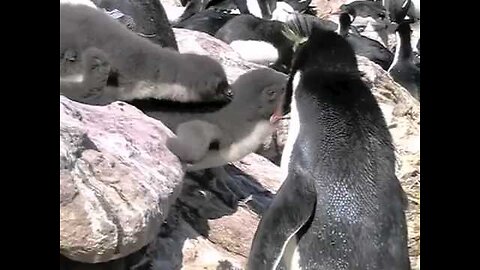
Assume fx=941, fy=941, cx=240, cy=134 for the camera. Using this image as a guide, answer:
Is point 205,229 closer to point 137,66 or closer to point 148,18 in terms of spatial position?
point 137,66

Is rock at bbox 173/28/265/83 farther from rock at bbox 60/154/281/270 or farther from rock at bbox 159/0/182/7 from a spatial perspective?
rock at bbox 159/0/182/7

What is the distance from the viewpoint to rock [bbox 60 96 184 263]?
143 cm

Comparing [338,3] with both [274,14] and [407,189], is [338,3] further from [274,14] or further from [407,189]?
[407,189]

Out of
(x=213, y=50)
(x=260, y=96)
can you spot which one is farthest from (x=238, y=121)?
(x=213, y=50)

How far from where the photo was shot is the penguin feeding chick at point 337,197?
175cm

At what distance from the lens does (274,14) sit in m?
6.16

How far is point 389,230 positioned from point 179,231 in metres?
0.42

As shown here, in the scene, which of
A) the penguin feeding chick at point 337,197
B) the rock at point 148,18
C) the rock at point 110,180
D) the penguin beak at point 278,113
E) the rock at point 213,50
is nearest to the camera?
the rock at point 110,180

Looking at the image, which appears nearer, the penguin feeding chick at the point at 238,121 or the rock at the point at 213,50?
the penguin feeding chick at the point at 238,121

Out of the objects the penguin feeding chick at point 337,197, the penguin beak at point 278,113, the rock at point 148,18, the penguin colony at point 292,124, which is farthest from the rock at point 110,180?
the rock at point 148,18

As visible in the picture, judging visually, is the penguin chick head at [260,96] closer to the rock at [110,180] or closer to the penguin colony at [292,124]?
the penguin colony at [292,124]

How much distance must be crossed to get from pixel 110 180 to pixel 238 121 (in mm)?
606

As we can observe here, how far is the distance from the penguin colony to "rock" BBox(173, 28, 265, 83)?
1.04 feet
